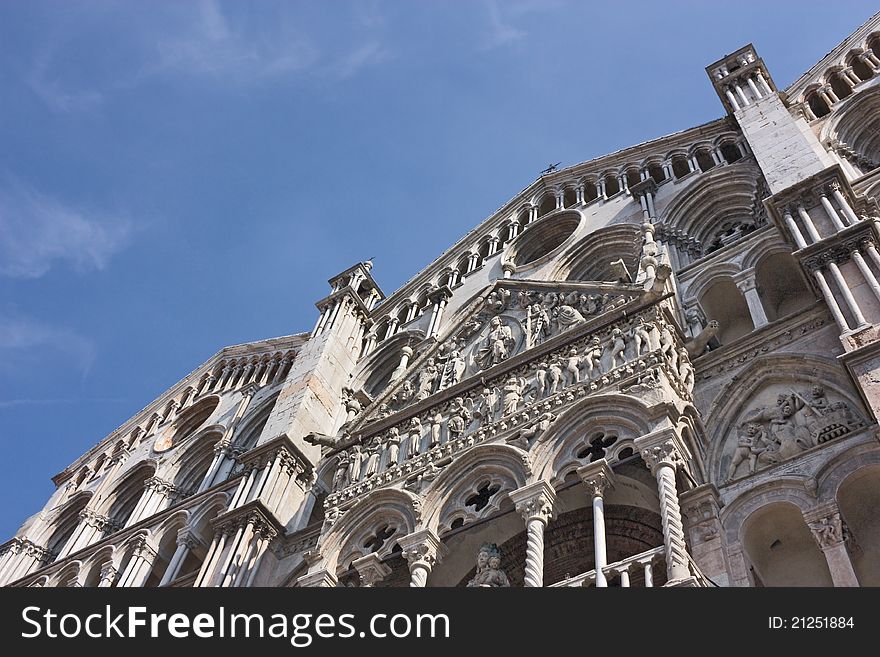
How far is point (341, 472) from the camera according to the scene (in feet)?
54.6

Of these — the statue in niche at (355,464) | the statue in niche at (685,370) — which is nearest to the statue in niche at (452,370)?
the statue in niche at (355,464)

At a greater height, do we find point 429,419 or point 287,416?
point 287,416

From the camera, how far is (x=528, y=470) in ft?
43.5

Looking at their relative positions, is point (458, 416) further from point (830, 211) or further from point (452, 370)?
point (830, 211)

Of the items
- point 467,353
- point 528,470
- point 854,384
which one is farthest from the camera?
point 467,353

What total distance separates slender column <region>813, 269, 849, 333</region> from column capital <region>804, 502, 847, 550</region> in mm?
2373

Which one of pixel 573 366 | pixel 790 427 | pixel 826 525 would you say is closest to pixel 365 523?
pixel 573 366

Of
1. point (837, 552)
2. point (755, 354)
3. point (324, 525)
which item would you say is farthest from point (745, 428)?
point (324, 525)

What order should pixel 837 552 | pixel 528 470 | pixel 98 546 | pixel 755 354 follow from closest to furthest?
pixel 837 552 → pixel 528 470 → pixel 755 354 → pixel 98 546

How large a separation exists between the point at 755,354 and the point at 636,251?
19.3ft

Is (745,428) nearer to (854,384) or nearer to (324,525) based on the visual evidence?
(854,384)

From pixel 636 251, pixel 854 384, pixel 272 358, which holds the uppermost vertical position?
pixel 272 358

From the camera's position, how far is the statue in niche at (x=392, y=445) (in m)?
15.9

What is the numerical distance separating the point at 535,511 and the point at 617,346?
3.24 metres
